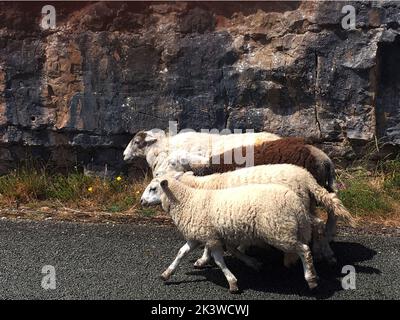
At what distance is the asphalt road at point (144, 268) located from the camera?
554 cm

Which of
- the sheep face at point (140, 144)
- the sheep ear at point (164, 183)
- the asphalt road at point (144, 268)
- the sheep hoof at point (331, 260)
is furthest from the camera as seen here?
the sheep face at point (140, 144)

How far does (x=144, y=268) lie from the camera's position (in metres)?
6.14

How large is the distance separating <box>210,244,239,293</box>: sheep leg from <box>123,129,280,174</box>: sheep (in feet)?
5.63

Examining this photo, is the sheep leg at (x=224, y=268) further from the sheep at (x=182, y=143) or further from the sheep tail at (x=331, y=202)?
the sheep at (x=182, y=143)

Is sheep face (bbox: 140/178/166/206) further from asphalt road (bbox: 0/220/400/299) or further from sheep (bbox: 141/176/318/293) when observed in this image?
asphalt road (bbox: 0/220/400/299)

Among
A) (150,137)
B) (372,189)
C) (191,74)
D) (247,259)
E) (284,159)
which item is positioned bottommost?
(247,259)

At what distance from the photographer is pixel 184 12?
8.70 metres

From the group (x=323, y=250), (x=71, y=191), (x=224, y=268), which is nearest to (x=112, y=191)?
(x=71, y=191)

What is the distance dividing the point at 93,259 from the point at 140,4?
406 cm

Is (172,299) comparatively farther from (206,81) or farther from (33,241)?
(206,81)

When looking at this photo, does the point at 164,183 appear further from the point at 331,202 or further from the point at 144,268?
the point at 331,202

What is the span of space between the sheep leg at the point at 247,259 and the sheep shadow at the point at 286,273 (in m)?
0.05

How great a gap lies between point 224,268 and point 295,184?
40.3 inches
